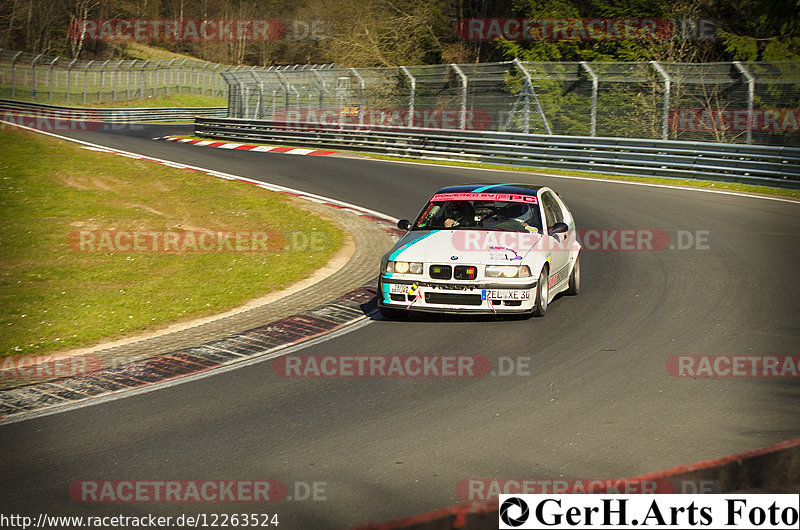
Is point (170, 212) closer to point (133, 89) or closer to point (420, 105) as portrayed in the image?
point (420, 105)

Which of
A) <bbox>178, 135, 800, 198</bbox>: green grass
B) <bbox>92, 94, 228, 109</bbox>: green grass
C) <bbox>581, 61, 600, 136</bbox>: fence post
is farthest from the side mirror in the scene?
<bbox>92, 94, 228, 109</bbox>: green grass

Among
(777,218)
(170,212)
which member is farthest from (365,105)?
(777,218)

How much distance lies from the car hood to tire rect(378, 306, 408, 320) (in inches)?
23.3

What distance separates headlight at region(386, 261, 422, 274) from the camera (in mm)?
10062

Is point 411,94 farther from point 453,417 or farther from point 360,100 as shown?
point 453,417

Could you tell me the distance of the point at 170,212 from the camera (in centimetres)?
1758

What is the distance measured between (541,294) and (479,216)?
1447 mm

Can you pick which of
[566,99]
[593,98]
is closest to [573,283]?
[593,98]

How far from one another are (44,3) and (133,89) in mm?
23041

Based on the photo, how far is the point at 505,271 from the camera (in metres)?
Result: 9.88

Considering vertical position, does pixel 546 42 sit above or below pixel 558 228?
above

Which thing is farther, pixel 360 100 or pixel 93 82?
pixel 93 82

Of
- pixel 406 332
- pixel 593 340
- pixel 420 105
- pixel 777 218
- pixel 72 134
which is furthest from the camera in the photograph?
pixel 72 134

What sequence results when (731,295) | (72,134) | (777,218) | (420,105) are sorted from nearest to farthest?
(731,295)
(777,218)
(420,105)
(72,134)
